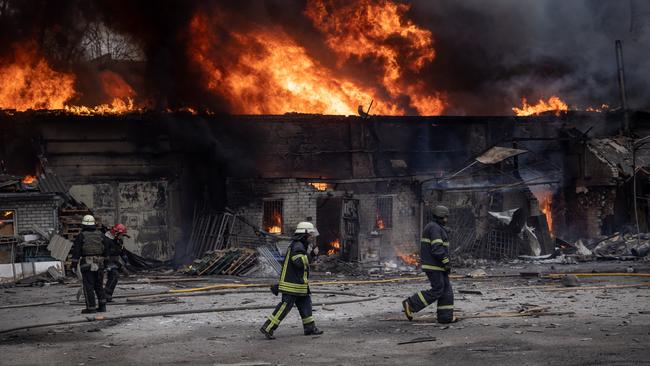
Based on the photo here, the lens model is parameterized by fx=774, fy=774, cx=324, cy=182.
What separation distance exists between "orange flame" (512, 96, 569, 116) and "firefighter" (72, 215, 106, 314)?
20183mm

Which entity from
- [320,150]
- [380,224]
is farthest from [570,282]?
[320,150]

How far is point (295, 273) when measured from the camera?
391 inches

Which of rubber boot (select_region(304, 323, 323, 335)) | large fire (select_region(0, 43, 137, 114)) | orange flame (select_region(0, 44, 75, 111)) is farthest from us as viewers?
orange flame (select_region(0, 44, 75, 111))

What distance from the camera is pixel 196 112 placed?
25172 millimetres

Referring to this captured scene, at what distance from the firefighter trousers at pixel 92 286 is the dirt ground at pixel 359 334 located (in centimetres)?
30

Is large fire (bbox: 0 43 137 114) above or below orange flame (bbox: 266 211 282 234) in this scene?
above

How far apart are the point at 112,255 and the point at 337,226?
13.2m

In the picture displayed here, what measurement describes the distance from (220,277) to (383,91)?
1194cm

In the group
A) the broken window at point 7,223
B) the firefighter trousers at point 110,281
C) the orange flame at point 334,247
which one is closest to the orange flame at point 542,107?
the orange flame at point 334,247

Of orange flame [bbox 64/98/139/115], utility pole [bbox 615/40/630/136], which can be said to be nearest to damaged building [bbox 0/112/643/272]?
orange flame [bbox 64/98/139/115]

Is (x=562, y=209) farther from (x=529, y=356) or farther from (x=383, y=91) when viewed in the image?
(x=529, y=356)

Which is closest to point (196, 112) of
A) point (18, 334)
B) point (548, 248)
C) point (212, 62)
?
point (212, 62)

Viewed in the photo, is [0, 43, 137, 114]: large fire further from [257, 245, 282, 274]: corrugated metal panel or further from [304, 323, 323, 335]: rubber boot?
[304, 323, 323, 335]: rubber boot

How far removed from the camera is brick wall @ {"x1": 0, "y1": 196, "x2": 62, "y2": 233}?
20.8 meters
